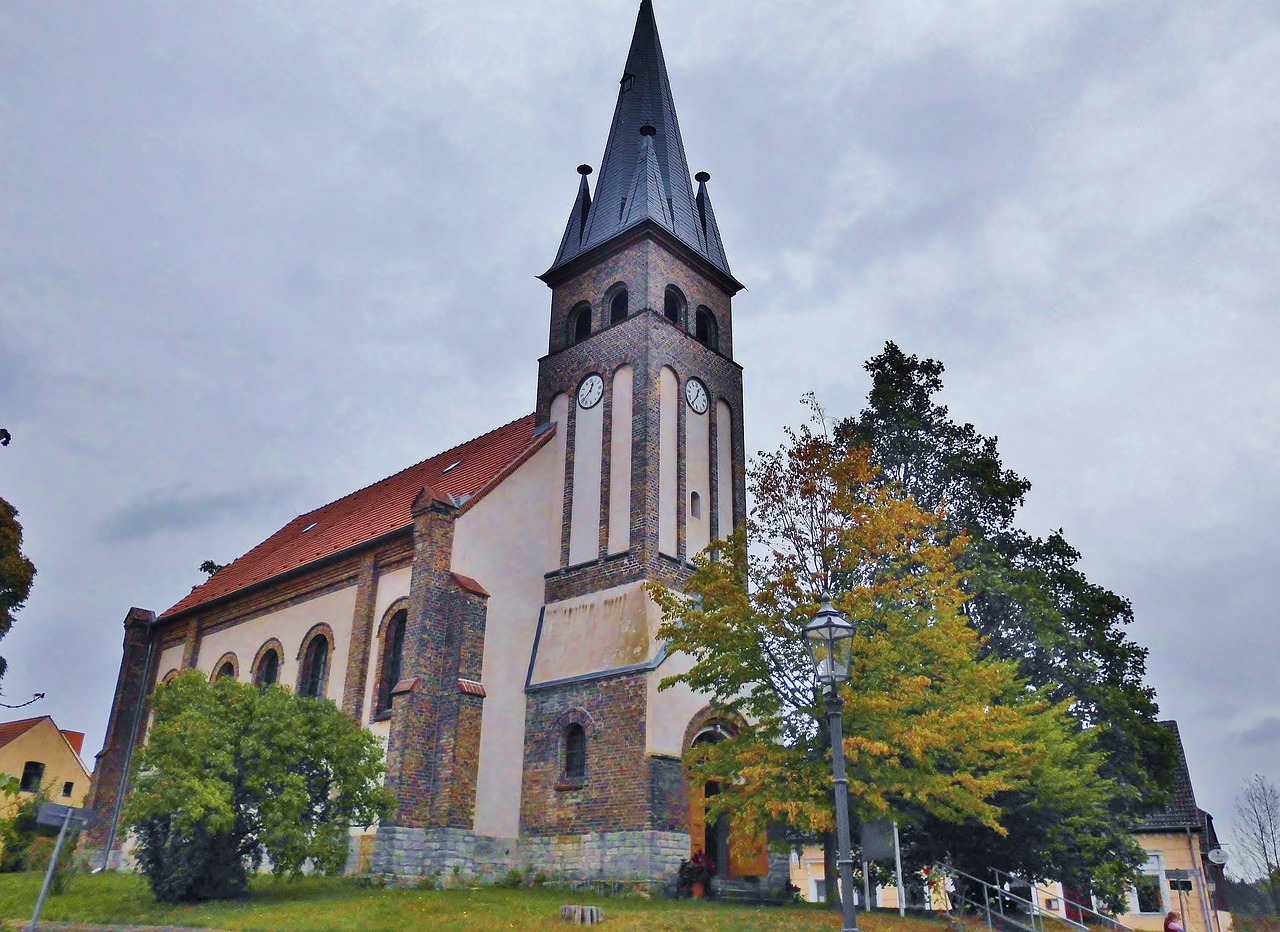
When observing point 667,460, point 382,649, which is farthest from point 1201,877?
point 382,649

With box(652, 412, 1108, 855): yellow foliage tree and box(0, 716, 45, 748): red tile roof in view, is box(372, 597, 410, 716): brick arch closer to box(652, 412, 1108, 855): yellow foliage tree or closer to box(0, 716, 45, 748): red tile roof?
box(652, 412, 1108, 855): yellow foliage tree

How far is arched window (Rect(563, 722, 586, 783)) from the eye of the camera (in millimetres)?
22359

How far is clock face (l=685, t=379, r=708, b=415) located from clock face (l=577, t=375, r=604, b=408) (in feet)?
7.68

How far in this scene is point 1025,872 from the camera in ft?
66.9

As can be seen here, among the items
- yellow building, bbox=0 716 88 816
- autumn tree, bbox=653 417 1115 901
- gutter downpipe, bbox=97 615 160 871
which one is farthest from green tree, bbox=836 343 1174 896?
yellow building, bbox=0 716 88 816

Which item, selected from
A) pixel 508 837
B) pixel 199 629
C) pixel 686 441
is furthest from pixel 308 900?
pixel 199 629

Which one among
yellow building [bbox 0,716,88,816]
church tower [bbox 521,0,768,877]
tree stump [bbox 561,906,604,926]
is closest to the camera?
tree stump [bbox 561,906,604,926]

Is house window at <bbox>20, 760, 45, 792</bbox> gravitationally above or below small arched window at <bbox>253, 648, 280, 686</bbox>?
below

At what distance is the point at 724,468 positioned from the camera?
90.1 ft

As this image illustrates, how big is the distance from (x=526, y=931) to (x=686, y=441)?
45.9 ft

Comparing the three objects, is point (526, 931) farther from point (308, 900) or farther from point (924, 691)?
point (924, 691)

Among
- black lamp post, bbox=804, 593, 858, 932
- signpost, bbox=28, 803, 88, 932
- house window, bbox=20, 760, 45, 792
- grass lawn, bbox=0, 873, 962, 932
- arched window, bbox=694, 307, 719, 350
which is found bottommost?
grass lawn, bbox=0, 873, 962, 932

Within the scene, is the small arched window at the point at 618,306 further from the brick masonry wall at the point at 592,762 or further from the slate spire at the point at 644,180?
the brick masonry wall at the point at 592,762

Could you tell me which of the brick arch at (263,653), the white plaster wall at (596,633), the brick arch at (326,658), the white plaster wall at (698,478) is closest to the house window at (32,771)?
the brick arch at (263,653)
